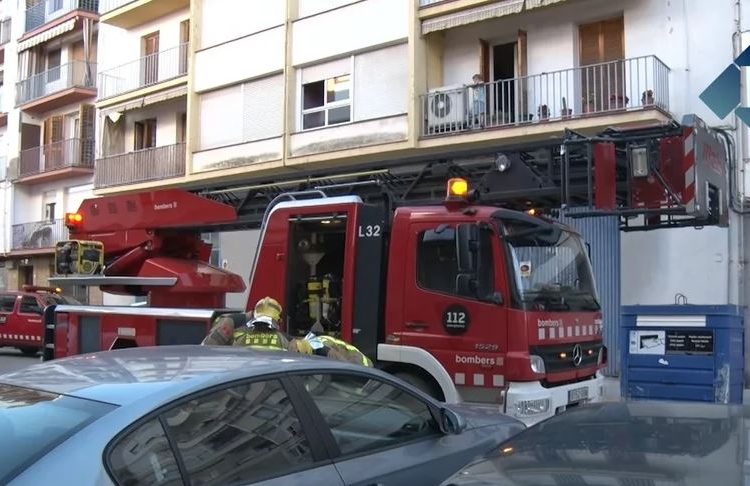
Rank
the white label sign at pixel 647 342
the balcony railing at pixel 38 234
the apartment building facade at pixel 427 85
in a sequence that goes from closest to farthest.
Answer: the white label sign at pixel 647 342 → the apartment building facade at pixel 427 85 → the balcony railing at pixel 38 234

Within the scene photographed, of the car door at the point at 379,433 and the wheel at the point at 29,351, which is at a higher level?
the car door at the point at 379,433

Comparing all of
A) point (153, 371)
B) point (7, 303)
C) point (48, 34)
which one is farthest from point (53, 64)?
point (153, 371)

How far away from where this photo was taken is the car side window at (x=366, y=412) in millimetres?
3487

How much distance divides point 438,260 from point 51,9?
2713 cm

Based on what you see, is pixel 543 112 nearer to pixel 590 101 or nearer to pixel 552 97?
pixel 552 97

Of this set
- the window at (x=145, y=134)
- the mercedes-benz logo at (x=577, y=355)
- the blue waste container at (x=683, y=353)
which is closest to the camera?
the mercedes-benz logo at (x=577, y=355)

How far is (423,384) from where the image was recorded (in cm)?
700

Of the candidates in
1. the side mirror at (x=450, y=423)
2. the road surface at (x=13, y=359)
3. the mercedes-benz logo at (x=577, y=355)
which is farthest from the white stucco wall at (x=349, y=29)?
the side mirror at (x=450, y=423)

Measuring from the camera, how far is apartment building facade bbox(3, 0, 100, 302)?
2731 centimetres

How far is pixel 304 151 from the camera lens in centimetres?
A: 1783

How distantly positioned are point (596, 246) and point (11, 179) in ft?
79.9

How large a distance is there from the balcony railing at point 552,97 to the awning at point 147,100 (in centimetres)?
860

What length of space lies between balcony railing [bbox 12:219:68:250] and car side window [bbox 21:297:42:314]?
329 inches

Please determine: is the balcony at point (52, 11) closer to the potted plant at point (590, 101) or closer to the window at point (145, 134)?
the window at point (145, 134)
